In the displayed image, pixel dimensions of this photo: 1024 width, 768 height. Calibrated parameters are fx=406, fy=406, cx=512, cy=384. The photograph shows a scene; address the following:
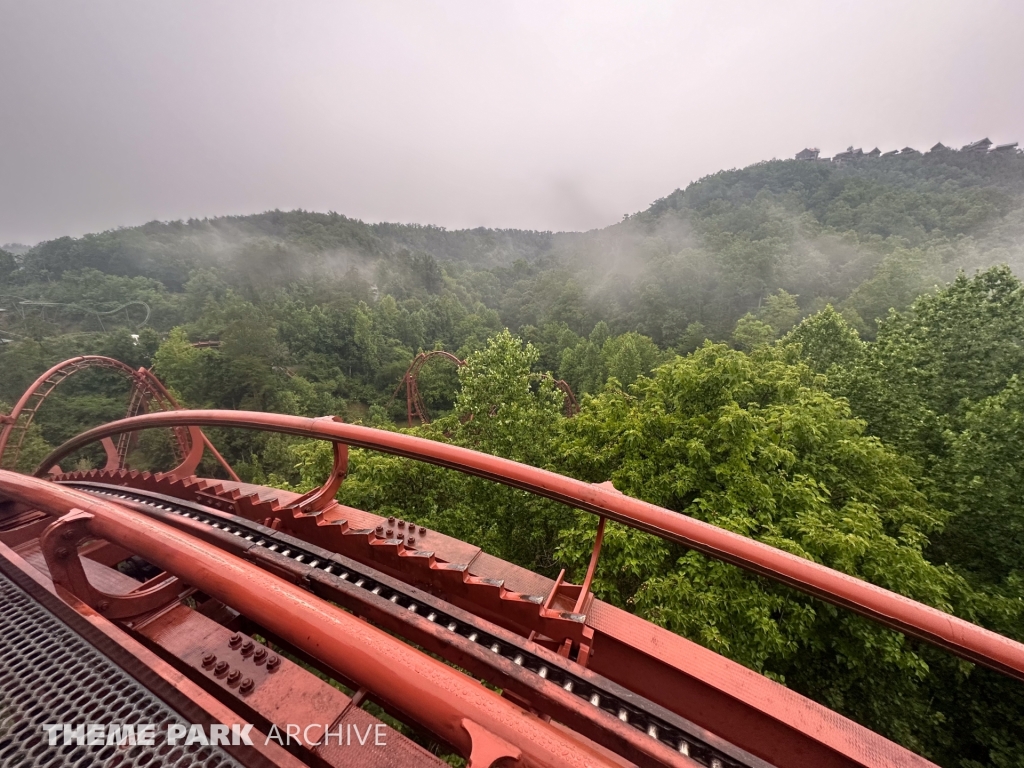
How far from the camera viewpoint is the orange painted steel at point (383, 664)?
78 centimetres

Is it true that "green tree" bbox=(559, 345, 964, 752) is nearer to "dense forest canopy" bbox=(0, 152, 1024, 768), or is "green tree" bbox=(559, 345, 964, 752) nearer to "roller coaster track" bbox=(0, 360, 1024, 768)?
"dense forest canopy" bbox=(0, 152, 1024, 768)

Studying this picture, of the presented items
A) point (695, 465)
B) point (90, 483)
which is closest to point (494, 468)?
point (90, 483)

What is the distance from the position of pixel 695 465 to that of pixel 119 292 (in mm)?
86567

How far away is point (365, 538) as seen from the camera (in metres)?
2.77

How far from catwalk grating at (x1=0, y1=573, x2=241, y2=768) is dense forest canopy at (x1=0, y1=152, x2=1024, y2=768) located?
4.35 metres

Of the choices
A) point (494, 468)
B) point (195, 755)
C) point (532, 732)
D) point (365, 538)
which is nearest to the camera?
point (532, 732)

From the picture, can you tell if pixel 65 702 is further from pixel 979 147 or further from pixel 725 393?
pixel 979 147

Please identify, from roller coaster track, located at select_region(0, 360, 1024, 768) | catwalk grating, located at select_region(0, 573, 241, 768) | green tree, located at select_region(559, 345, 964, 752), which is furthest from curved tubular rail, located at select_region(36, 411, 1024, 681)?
green tree, located at select_region(559, 345, 964, 752)

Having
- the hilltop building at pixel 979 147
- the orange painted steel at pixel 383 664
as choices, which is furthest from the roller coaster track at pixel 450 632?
the hilltop building at pixel 979 147

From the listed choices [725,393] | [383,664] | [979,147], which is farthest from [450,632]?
[979,147]

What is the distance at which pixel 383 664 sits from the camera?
896 millimetres

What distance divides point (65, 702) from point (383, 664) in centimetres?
134

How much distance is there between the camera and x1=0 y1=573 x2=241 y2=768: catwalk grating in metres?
1.19

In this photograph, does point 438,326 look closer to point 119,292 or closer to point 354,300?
point 354,300
